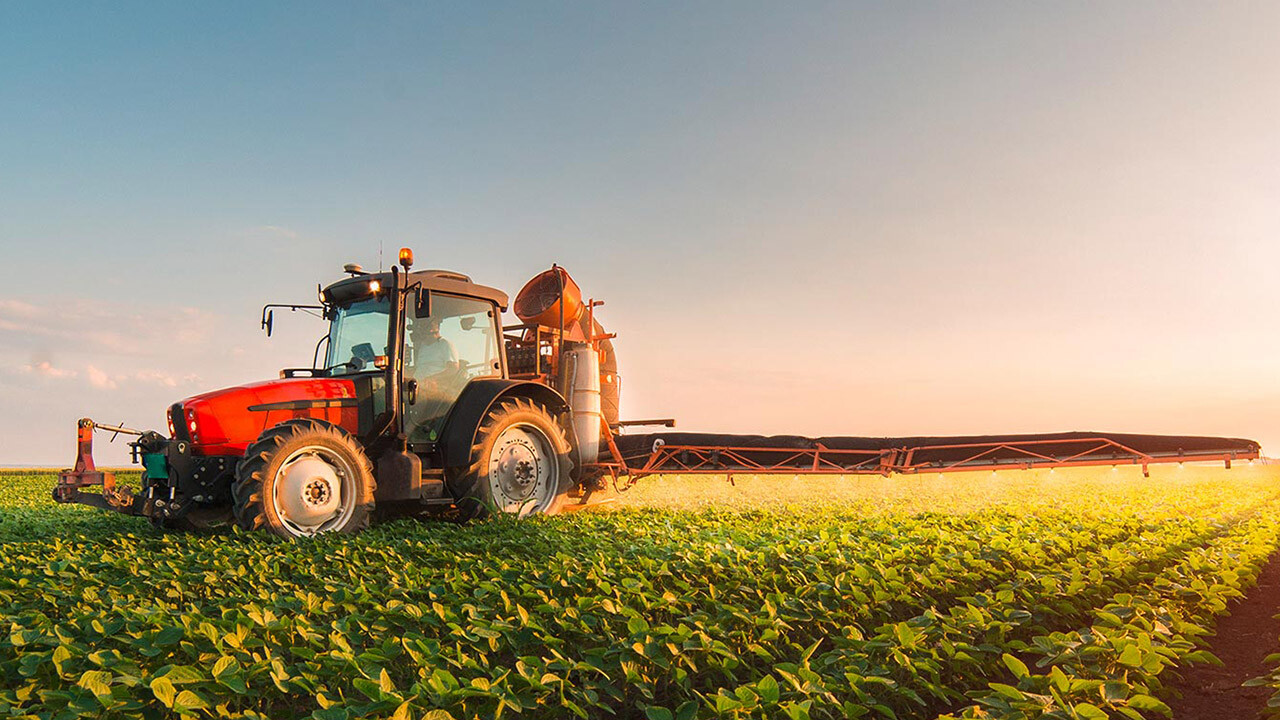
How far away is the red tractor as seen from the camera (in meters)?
7.21

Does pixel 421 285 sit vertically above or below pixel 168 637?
above

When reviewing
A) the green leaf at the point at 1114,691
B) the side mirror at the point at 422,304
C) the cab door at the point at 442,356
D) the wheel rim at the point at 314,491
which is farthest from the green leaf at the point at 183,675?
the cab door at the point at 442,356

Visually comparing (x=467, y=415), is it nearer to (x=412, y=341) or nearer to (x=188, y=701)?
(x=412, y=341)

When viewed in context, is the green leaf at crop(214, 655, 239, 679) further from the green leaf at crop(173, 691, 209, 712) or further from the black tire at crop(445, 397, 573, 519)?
the black tire at crop(445, 397, 573, 519)

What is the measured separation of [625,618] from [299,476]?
13.1 feet

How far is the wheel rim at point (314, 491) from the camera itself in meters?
7.05

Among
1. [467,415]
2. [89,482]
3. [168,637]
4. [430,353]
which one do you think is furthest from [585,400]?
[168,637]

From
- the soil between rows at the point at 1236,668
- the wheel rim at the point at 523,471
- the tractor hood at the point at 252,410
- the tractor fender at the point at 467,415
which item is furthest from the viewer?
the wheel rim at the point at 523,471

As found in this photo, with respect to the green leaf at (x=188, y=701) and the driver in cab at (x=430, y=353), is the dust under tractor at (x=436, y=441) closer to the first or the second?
the driver in cab at (x=430, y=353)

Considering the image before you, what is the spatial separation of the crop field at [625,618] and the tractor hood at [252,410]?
1.04 metres

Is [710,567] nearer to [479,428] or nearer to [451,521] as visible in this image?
[479,428]

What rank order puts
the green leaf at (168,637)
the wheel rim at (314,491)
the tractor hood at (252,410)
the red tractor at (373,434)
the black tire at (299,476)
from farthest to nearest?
the tractor hood at (252,410), the red tractor at (373,434), the wheel rim at (314,491), the black tire at (299,476), the green leaf at (168,637)

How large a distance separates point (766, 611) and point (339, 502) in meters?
4.53

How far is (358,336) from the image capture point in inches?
334
